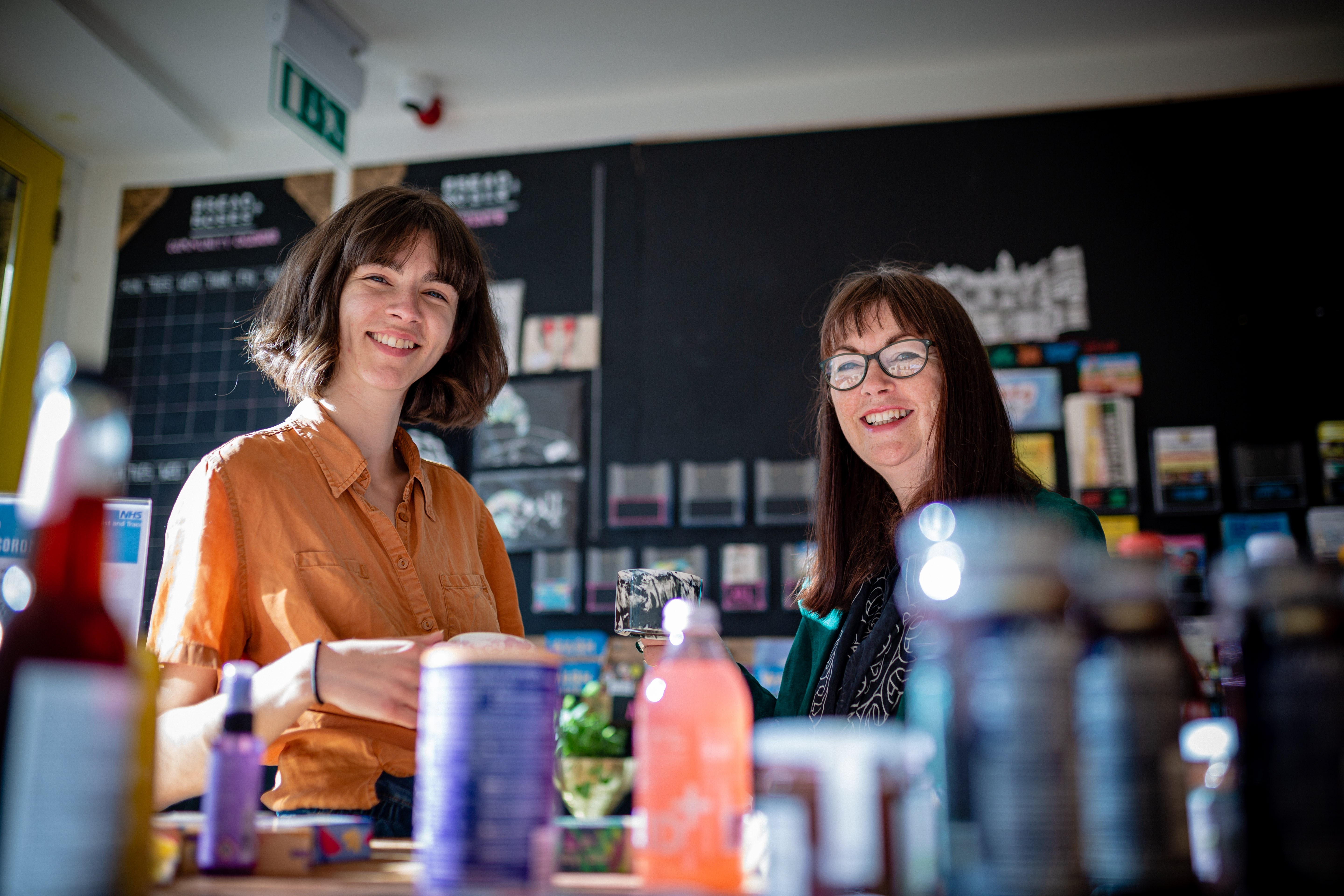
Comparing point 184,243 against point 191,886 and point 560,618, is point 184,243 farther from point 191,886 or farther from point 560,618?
point 191,886

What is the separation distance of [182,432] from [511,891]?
373cm

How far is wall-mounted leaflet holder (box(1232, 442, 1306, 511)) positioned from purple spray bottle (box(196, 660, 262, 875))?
3.27 m

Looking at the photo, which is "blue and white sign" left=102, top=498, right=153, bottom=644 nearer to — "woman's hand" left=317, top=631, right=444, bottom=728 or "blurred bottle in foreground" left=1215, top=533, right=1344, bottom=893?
"woman's hand" left=317, top=631, right=444, bottom=728

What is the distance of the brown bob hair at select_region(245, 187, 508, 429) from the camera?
65.0 inches

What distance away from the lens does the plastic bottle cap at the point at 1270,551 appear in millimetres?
611

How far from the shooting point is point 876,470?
192cm

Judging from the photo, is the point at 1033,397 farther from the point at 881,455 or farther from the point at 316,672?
the point at 316,672

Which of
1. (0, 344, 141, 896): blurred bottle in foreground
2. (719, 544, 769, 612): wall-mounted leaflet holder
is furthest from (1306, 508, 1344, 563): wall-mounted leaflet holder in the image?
(0, 344, 141, 896): blurred bottle in foreground

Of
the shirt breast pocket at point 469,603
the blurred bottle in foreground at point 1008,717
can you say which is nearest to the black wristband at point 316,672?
the shirt breast pocket at point 469,603

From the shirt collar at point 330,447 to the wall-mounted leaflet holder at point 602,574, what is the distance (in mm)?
1913

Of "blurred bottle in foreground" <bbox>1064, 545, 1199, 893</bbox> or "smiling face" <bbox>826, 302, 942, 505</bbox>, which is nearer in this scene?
"blurred bottle in foreground" <bbox>1064, 545, 1199, 893</bbox>

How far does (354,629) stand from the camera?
137 cm

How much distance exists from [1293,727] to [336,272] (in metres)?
1.51

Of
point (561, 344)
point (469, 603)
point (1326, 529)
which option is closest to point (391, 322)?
point (469, 603)
